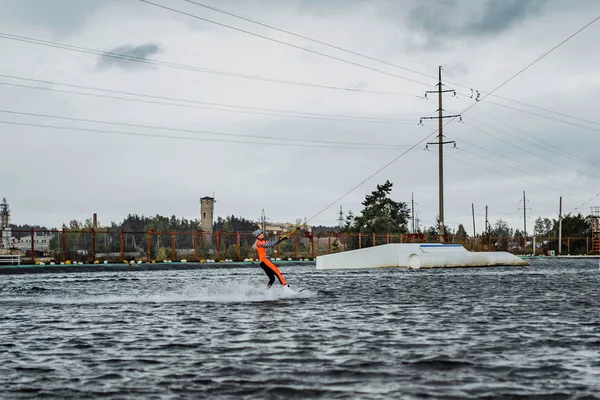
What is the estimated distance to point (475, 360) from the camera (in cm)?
1134

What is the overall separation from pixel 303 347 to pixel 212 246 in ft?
320

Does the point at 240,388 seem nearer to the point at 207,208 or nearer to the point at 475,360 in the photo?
the point at 475,360

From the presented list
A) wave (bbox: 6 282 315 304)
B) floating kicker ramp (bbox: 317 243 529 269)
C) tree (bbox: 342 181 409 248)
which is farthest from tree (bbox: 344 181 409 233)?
wave (bbox: 6 282 315 304)

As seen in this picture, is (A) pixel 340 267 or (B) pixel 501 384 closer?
(B) pixel 501 384

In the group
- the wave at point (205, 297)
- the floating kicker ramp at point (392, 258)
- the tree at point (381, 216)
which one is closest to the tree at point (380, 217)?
the tree at point (381, 216)

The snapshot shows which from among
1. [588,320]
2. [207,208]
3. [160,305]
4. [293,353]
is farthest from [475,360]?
[207,208]

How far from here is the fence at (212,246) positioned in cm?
6196

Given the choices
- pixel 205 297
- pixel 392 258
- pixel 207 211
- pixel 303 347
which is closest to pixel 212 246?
pixel 207 211

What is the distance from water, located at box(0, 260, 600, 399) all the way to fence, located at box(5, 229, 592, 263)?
109ft

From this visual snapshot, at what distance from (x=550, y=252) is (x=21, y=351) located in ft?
337

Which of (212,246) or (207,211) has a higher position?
(207,211)

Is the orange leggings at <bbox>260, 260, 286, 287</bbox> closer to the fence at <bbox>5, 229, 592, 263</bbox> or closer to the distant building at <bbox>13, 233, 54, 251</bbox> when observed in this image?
the fence at <bbox>5, 229, 592, 263</bbox>

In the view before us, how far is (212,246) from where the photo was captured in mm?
109562

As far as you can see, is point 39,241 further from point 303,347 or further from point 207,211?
point 303,347
